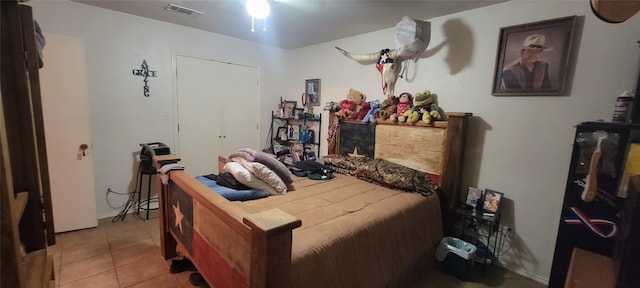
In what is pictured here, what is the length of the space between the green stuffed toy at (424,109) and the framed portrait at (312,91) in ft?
5.09

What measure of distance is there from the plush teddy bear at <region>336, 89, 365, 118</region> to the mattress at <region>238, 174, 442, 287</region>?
3.70ft

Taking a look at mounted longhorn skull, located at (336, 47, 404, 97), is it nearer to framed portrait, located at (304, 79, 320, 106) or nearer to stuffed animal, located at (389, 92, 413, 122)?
stuffed animal, located at (389, 92, 413, 122)

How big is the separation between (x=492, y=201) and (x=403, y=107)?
47.5 inches

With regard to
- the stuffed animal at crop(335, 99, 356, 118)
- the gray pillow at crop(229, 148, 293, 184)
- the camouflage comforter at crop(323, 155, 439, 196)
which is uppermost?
the stuffed animal at crop(335, 99, 356, 118)

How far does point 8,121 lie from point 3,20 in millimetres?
326

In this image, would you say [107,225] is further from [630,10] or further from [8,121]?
[630,10]

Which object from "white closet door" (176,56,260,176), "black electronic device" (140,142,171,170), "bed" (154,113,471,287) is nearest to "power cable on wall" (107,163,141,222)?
"black electronic device" (140,142,171,170)

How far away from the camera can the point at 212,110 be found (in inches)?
146

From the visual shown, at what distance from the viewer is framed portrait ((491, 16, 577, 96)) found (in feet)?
6.56

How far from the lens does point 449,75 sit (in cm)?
260

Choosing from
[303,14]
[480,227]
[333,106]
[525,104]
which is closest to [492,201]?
[480,227]

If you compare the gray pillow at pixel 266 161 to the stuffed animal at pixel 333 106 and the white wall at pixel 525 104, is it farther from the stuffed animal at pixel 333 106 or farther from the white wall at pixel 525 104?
the white wall at pixel 525 104

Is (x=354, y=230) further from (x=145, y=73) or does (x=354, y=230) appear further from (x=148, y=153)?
(x=145, y=73)

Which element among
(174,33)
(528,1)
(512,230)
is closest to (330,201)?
(512,230)
